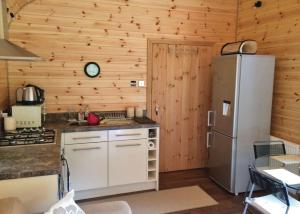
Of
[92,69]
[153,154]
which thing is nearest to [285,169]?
[153,154]

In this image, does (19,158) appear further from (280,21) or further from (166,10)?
(280,21)

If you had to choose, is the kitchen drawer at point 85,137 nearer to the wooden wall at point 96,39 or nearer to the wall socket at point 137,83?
the wooden wall at point 96,39

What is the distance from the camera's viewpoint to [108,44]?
11.8 feet

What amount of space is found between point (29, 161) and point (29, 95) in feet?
4.53

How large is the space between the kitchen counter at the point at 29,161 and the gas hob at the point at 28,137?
102mm

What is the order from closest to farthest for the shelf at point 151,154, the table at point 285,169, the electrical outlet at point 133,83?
the table at point 285,169, the shelf at point 151,154, the electrical outlet at point 133,83

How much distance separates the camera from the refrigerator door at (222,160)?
3318mm

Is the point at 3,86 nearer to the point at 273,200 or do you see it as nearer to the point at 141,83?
the point at 141,83

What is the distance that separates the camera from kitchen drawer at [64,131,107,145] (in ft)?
9.80

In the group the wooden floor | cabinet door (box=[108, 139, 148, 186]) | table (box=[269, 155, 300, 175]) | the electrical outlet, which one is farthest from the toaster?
table (box=[269, 155, 300, 175])

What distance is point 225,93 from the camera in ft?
11.1

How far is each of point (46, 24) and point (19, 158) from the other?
2026 millimetres

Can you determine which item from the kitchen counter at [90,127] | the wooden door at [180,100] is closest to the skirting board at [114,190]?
the wooden door at [180,100]

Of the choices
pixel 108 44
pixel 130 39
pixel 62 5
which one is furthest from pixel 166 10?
pixel 62 5
